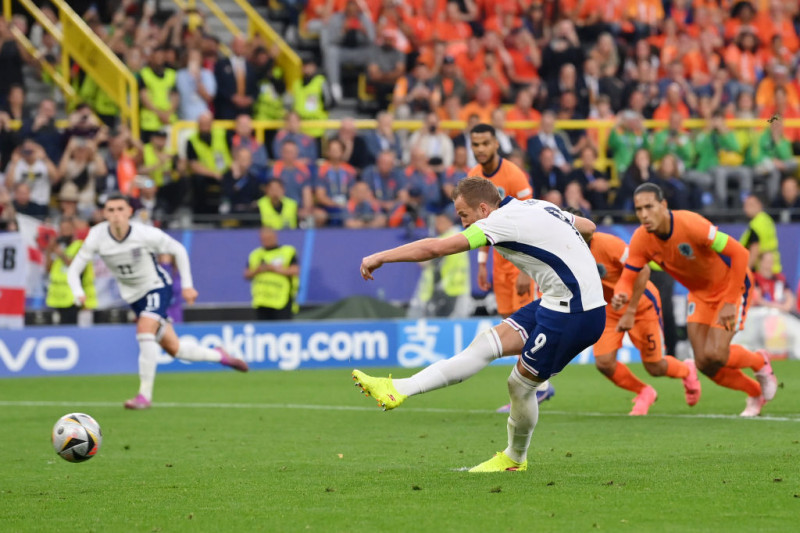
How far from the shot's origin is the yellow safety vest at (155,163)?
1997 centimetres

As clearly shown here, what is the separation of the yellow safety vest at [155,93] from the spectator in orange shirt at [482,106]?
4845mm

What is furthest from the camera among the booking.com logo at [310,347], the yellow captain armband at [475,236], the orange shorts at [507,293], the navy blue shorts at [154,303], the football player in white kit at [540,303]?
the booking.com logo at [310,347]

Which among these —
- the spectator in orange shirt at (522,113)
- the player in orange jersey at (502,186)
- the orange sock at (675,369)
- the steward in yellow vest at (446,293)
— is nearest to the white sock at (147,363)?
the player in orange jersey at (502,186)

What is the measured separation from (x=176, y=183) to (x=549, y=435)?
10.6 meters

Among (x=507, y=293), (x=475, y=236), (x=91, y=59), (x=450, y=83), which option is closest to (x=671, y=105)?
(x=450, y=83)

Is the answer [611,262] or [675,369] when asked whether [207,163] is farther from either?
[675,369]

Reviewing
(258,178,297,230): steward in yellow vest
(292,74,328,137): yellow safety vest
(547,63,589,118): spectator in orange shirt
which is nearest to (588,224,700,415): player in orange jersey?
(258,178,297,230): steward in yellow vest

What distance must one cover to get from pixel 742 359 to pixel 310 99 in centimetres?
1195

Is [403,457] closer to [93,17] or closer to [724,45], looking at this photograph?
[93,17]

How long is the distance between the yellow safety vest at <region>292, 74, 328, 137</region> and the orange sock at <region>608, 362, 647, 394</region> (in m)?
10.7

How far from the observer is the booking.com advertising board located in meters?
18.7

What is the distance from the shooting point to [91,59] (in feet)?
71.4

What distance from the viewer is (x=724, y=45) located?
2594cm

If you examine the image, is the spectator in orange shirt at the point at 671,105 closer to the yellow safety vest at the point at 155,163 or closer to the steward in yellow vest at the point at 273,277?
the steward in yellow vest at the point at 273,277
